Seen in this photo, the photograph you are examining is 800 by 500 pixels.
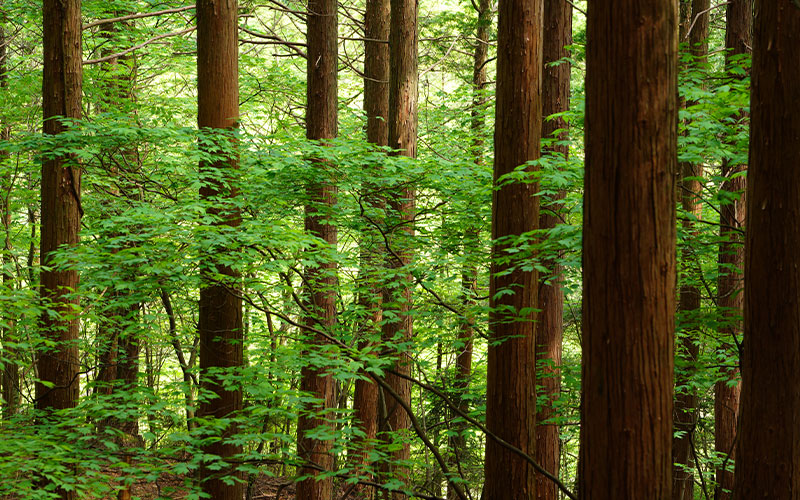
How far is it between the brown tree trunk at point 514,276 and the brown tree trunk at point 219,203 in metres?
2.56

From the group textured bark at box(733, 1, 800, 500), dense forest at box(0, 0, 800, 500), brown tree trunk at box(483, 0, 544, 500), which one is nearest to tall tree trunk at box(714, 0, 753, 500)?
dense forest at box(0, 0, 800, 500)

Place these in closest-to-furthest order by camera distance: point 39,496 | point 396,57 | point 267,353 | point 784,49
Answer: point 784,49
point 39,496
point 267,353
point 396,57

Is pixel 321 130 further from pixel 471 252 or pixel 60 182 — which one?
pixel 60 182

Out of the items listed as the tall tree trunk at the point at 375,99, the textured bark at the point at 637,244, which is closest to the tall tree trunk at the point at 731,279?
the textured bark at the point at 637,244

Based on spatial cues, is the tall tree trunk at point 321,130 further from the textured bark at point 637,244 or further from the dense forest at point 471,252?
the textured bark at point 637,244

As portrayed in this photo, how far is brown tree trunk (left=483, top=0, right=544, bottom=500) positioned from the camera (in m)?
5.03

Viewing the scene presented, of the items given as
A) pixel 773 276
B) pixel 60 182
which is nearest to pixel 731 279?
pixel 773 276

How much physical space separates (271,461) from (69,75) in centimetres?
490

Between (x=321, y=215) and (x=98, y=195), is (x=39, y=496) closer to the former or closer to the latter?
(x=321, y=215)

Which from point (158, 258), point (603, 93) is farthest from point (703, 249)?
point (158, 258)

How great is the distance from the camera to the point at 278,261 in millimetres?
5387

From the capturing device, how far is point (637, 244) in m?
2.76

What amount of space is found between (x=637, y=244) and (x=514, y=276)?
251cm

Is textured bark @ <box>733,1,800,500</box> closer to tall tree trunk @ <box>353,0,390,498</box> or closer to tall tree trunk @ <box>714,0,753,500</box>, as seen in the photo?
tall tree trunk @ <box>714,0,753,500</box>
